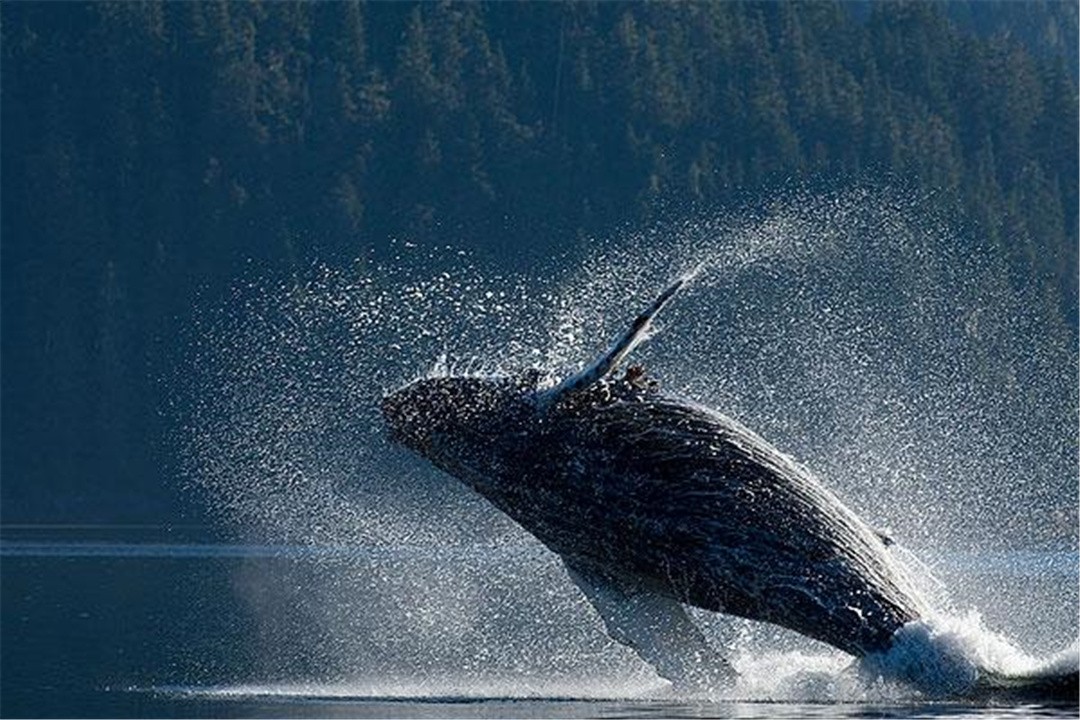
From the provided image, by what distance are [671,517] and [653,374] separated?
6041cm

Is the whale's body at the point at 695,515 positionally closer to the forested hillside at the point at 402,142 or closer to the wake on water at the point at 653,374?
the wake on water at the point at 653,374

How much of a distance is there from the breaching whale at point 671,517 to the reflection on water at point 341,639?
869 mm

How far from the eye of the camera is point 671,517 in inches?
960

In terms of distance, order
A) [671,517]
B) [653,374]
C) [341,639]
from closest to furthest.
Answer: [671,517], [341,639], [653,374]

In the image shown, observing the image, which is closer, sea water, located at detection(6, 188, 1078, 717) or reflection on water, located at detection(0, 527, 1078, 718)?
reflection on water, located at detection(0, 527, 1078, 718)

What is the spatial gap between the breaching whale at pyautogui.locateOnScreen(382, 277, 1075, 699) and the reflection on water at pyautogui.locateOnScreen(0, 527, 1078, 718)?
0.87 meters

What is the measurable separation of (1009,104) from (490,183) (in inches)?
1188

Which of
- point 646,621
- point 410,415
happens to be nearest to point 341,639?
point 410,415

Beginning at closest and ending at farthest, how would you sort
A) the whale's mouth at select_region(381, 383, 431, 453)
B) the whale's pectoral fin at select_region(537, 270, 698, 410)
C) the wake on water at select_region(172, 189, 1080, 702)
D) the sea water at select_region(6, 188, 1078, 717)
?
the whale's pectoral fin at select_region(537, 270, 698, 410), the whale's mouth at select_region(381, 383, 431, 453), the sea water at select_region(6, 188, 1078, 717), the wake on water at select_region(172, 189, 1080, 702)

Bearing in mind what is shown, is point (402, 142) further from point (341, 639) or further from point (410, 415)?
point (410, 415)

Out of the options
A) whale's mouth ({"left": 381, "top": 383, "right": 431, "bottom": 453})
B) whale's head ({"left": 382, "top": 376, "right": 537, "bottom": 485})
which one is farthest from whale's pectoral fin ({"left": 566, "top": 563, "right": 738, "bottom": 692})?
whale's mouth ({"left": 381, "top": 383, "right": 431, "bottom": 453})

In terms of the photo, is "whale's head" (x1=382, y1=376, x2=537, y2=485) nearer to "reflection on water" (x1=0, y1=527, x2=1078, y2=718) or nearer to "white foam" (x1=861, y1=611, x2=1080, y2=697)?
"reflection on water" (x1=0, y1=527, x2=1078, y2=718)

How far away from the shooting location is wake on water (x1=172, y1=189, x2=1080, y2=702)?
40.8m

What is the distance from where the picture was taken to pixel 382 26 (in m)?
158
